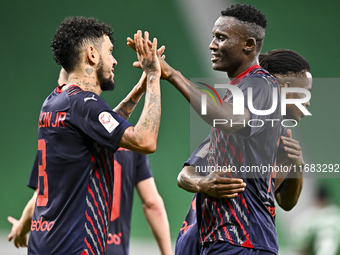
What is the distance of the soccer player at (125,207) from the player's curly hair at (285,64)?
128 centimetres

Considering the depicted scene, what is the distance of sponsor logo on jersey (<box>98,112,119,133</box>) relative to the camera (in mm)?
2137

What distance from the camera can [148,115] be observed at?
Answer: 2186 mm

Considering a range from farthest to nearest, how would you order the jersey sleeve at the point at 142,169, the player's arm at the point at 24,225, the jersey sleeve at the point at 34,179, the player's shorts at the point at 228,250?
the jersey sleeve at the point at 142,169 < the jersey sleeve at the point at 34,179 < the player's arm at the point at 24,225 < the player's shorts at the point at 228,250

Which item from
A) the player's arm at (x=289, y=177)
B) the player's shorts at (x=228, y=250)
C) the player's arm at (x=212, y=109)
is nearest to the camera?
the player's arm at (x=212, y=109)

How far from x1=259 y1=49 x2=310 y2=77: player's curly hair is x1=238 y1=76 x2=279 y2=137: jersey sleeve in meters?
0.86

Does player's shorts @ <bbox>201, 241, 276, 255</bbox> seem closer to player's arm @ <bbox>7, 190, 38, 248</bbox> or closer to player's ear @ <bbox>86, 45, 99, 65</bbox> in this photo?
player's ear @ <bbox>86, 45, 99, 65</bbox>

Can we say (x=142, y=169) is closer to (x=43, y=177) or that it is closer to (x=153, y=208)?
(x=153, y=208)

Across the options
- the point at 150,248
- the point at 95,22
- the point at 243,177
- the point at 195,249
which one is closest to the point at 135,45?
the point at 95,22

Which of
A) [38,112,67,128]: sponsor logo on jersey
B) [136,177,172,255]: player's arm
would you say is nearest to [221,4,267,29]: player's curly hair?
[38,112,67,128]: sponsor logo on jersey

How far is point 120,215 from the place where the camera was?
3.37 meters

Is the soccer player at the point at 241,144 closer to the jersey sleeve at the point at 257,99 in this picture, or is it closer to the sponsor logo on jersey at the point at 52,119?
the jersey sleeve at the point at 257,99

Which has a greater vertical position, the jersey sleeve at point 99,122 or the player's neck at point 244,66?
the player's neck at point 244,66

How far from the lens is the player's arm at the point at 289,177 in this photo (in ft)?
8.58

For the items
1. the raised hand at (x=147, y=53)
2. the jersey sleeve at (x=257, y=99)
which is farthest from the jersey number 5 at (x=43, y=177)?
the jersey sleeve at (x=257, y=99)
